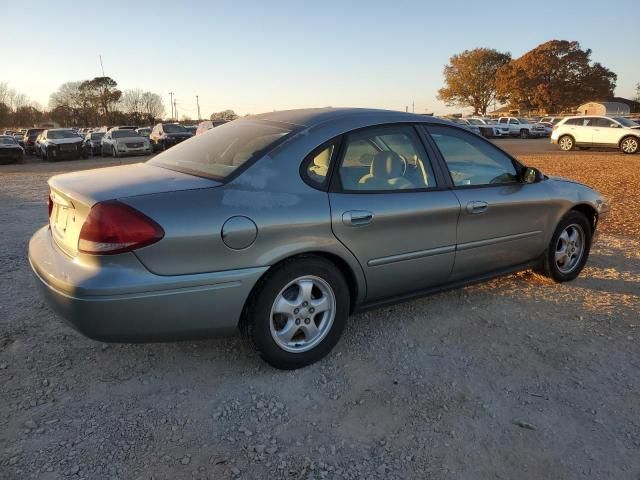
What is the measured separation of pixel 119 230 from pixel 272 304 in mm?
901

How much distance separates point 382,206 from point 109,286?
1641mm

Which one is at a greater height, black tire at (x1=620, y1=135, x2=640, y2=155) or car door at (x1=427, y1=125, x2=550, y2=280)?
car door at (x1=427, y1=125, x2=550, y2=280)

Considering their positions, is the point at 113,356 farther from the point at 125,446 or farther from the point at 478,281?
the point at 478,281

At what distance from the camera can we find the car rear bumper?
238cm

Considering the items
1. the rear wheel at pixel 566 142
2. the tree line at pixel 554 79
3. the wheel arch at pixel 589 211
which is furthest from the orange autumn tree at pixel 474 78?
the wheel arch at pixel 589 211

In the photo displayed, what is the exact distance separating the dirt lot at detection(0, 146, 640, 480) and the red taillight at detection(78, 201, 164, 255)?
0.88 m

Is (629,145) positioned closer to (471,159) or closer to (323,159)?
(471,159)

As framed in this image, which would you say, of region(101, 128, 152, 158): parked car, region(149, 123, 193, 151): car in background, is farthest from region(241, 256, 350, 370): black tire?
region(149, 123, 193, 151): car in background

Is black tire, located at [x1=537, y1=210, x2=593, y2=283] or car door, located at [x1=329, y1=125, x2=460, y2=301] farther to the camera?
black tire, located at [x1=537, y1=210, x2=593, y2=283]

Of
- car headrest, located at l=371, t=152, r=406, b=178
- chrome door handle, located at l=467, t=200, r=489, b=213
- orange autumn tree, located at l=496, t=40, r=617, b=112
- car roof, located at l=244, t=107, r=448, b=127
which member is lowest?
chrome door handle, located at l=467, t=200, r=489, b=213

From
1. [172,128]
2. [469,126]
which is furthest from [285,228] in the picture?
[172,128]

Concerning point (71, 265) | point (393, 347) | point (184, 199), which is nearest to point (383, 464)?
point (393, 347)

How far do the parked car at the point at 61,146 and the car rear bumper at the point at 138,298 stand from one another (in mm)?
24267

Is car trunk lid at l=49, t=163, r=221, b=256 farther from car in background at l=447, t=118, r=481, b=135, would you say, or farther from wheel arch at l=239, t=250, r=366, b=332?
car in background at l=447, t=118, r=481, b=135
